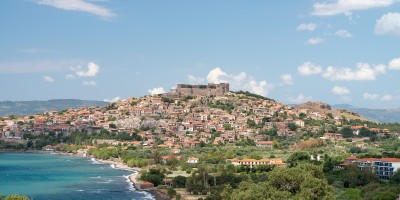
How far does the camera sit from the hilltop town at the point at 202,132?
59.1 m

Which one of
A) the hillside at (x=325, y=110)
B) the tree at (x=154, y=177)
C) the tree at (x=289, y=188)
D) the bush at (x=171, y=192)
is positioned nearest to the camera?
the tree at (x=289, y=188)

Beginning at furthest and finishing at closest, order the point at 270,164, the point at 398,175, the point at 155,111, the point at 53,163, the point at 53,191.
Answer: the point at 155,111 → the point at 53,163 → the point at 270,164 → the point at 53,191 → the point at 398,175

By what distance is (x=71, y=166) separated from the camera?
2469 inches

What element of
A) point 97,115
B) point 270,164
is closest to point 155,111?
point 97,115

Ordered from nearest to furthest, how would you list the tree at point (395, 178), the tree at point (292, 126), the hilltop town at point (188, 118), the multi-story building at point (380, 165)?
the tree at point (395, 178) < the multi-story building at point (380, 165) < the hilltop town at point (188, 118) < the tree at point (292, 126)

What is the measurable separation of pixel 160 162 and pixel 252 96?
2154 inches

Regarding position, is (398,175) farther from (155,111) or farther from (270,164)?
(155,111)

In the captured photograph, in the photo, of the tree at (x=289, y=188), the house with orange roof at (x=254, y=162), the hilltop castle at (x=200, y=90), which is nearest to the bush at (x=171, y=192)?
the tree at (x=289, y=188)

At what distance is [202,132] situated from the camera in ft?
278

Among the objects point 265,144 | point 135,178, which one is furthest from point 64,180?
point 265,144

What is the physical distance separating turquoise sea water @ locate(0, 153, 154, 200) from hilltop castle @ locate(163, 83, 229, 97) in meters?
37.9

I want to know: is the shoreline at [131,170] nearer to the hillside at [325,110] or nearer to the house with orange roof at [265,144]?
the house with orange roof at [265,144]

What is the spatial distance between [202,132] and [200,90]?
22.9 m

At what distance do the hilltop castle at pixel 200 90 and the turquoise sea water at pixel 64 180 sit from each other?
124 ft
